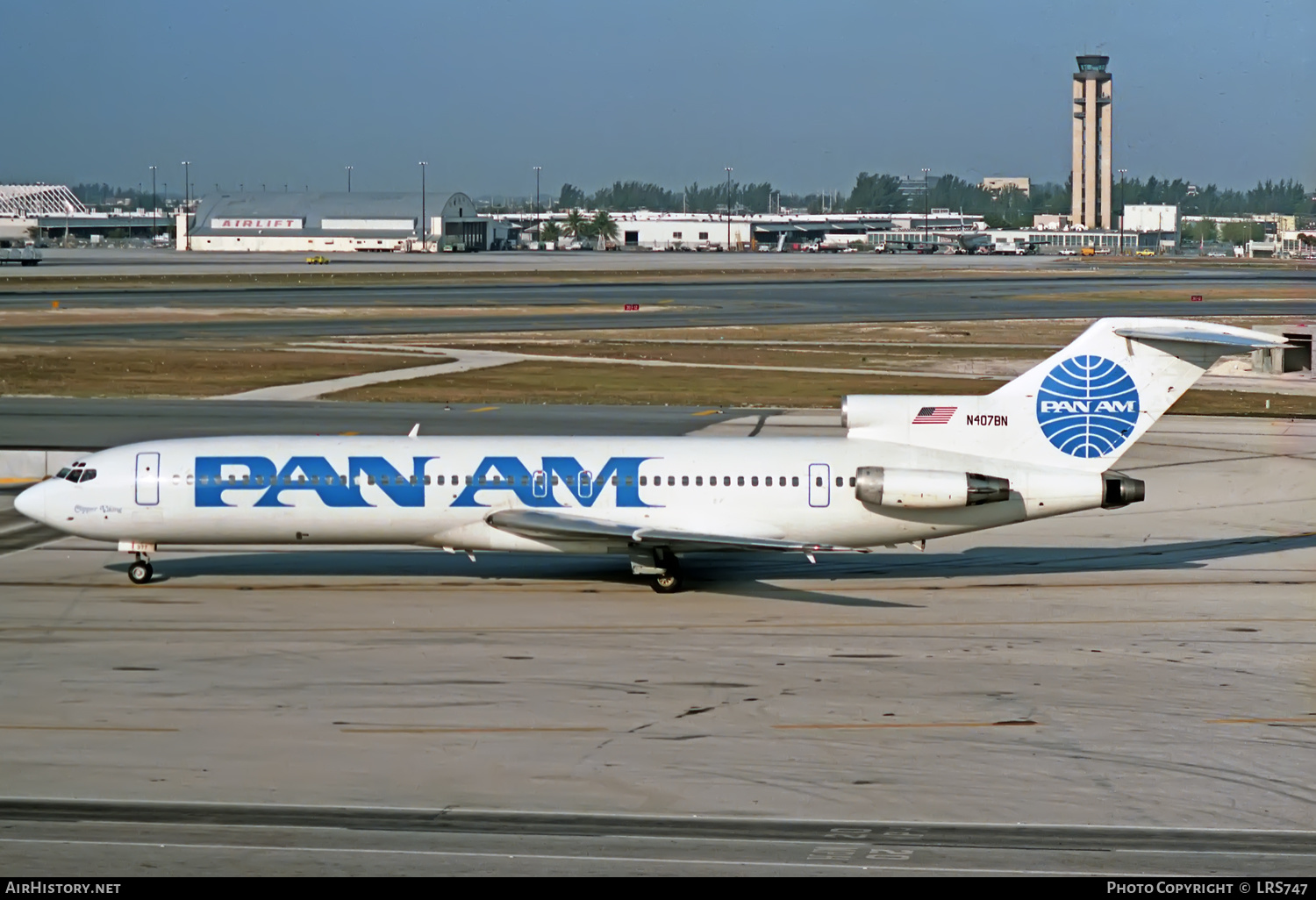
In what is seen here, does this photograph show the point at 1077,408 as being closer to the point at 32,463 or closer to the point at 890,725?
the point at 890,725

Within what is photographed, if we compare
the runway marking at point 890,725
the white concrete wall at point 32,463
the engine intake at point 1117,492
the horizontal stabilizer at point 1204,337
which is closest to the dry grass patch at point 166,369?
the white concrete wall at point 32,463

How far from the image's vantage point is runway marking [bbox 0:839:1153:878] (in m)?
17.2

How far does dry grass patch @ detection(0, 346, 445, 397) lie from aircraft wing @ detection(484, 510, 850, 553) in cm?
3531

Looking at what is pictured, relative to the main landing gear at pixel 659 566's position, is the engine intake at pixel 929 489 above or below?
above

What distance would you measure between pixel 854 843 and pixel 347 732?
326 inches

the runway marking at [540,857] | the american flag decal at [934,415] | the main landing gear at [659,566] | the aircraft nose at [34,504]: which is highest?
the american flag decal at [934,415]

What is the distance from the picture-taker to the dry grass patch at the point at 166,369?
64875 millimetres

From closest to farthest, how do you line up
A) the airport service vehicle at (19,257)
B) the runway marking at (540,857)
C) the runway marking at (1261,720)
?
1. the runway marking at (540,857)
2. the runway marking at (1261,720)
3. the airport service vehicle at (19,257)

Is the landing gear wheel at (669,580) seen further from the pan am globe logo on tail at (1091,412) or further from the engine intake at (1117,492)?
the engine intake at (1117,492)

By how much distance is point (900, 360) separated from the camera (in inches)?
3061

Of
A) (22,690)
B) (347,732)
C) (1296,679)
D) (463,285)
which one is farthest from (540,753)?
(463,285)

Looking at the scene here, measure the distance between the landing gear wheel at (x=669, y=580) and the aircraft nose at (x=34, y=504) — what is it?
43.3 feet

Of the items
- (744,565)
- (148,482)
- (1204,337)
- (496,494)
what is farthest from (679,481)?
(148,482)

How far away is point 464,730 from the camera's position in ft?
75.0
